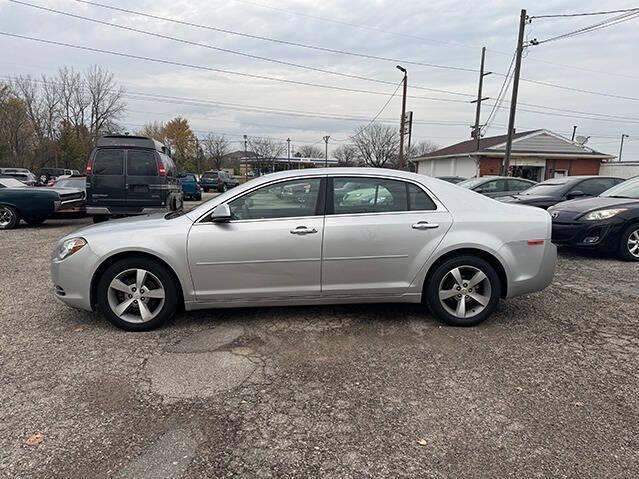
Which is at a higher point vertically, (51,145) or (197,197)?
(51,145)

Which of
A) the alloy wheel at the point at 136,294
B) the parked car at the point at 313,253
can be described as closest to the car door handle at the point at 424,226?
the parked car at the point at 313,253

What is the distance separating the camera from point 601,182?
9445mm

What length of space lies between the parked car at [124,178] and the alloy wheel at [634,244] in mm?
8838

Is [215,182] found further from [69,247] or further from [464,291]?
[464,291]

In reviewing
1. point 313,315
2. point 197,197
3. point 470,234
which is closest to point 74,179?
point 197,197

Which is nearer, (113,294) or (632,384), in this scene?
(632,384)

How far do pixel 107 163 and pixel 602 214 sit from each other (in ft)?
31.6

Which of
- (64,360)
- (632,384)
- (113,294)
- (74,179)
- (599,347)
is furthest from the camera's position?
(74,179)

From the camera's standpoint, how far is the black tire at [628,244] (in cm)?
661

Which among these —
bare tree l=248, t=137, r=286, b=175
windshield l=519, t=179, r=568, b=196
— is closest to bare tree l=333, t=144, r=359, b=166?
bare tree l=248, t=137, r=286, b=175

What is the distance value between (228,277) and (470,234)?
2285 mm

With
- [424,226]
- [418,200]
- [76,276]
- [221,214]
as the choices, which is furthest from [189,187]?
[424,226]

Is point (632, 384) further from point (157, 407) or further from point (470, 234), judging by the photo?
point (157, 407)

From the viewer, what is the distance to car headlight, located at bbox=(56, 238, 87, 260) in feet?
12.0
